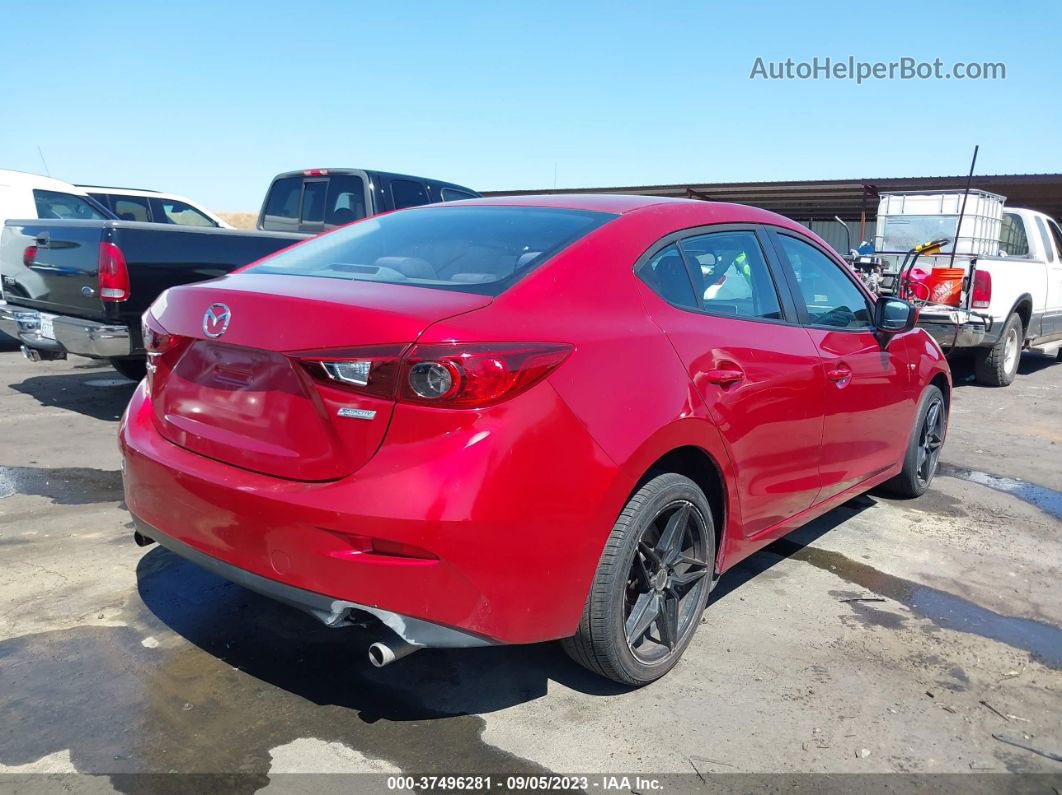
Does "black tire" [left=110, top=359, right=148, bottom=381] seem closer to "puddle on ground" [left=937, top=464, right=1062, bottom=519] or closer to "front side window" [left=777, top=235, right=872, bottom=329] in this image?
"front side window" [left=777, top=235, right=872, bottom=329]

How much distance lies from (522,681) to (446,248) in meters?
1.55

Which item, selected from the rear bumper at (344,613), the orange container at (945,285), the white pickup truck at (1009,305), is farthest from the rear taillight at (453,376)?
the orange container at (945,285)

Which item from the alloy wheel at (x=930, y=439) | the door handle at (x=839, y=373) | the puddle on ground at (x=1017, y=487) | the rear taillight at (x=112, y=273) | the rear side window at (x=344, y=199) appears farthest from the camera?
the rear side window at (x=344, y=199)

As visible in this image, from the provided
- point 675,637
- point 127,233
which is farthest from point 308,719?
point 127,233

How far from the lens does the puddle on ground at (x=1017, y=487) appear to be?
17.3 feet

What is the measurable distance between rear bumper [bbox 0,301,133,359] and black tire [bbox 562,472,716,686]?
4.53 m

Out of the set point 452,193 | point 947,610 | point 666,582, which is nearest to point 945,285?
point 452,193

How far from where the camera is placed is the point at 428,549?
222cm

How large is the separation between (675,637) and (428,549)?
3.94 ft

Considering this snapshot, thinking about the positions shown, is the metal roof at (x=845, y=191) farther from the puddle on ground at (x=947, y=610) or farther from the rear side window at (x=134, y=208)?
the puddle on ground at (x=947, y=610)

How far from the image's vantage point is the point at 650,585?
2877 mm

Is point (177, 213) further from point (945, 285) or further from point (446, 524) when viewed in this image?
point (446, 524)

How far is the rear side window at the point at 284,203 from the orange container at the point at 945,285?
690 cm

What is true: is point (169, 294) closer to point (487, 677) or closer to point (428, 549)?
point (428, 549)
